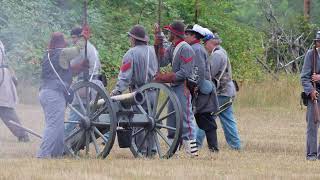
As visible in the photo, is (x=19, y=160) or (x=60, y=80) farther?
(x=60, y=80)

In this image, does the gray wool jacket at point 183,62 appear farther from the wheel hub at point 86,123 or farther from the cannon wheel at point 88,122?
the wheel hub at point 86,123

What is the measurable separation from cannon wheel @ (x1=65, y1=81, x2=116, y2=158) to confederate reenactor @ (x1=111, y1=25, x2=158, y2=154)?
18.5 inches

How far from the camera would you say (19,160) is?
11258mm

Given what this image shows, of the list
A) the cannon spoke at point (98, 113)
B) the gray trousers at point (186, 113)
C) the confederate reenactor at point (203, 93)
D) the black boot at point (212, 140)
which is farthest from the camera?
the black boot at point (212, 140)

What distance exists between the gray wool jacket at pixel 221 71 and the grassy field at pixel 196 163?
0.87 m

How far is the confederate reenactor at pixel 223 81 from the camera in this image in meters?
14.2

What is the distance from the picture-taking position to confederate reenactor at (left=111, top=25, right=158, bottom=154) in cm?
1246

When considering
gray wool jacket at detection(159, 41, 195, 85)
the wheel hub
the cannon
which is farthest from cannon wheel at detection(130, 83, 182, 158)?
the wheel hub

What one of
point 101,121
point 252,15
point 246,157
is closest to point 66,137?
point 101,121

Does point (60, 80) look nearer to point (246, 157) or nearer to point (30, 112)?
point (246, 157)

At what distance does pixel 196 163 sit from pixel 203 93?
208 centimetres

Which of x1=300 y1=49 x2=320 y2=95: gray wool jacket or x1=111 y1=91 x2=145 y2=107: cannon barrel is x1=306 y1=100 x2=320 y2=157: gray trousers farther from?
x1=111 y1=91 x2=145 y2=107: cannon barrel

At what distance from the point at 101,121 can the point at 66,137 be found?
0.58 metres

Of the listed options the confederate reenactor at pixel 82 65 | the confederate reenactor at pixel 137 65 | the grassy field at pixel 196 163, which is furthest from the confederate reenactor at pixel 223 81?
the confederate reenactor at pixel 82 65
